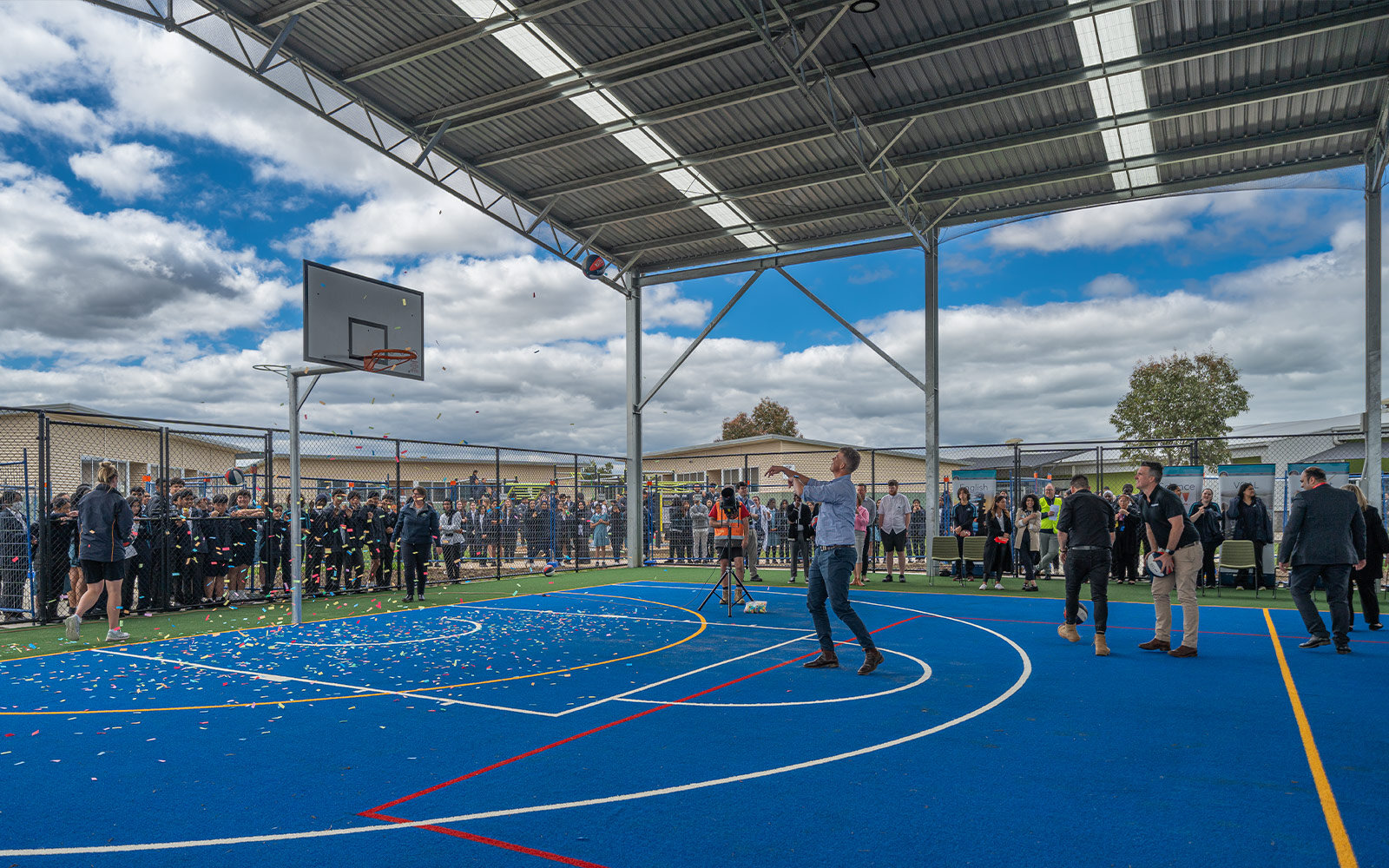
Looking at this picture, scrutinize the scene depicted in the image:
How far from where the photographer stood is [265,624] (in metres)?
11.5

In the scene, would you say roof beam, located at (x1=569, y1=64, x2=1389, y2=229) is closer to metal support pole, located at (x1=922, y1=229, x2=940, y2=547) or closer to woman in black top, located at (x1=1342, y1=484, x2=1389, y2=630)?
metal support pole, located at (x1=922, y1=229, x2=940, y2=547)

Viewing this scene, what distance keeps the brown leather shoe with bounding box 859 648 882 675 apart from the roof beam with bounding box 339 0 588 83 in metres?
9.63

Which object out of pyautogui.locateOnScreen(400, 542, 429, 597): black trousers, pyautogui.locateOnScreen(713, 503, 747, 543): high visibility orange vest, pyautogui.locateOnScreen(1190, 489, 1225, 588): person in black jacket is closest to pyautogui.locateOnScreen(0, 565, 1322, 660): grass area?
pyautogui.locateOnScreen(400, 542, 429, 597): black trousers

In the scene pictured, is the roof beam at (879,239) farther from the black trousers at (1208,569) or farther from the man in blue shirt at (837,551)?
the man in blue shirt at (837,551)

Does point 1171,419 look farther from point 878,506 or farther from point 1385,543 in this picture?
point 1385,543

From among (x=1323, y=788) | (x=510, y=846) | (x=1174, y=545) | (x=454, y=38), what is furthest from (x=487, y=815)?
(x=454, y=38)

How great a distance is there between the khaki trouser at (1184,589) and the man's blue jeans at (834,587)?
341 cm

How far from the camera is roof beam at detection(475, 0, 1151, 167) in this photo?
37.5 feet

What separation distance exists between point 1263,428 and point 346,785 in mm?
45448

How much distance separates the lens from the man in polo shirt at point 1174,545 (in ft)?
27.0

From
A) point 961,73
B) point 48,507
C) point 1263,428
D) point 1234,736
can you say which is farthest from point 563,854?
point 1263,428

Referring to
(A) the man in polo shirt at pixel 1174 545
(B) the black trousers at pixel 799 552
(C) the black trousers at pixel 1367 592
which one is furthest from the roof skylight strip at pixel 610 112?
(C) the black trousers at pixel 1367 592

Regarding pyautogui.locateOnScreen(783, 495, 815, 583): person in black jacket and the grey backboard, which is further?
pyautogui.locateOnScreen(783, 495, 815, 583): person in black jacket

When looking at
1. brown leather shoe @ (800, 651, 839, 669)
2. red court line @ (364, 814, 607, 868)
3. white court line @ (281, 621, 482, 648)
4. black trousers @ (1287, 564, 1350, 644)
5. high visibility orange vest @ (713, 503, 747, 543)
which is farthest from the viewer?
high visibility orange vest @ (713, 503, 747, 543)
